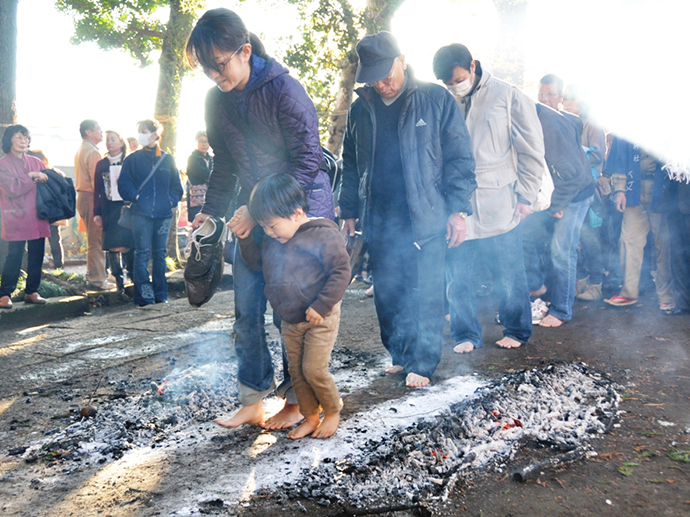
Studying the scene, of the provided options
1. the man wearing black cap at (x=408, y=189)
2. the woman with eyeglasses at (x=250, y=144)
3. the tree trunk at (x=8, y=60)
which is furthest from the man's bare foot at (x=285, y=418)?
the tree trunk at (x=8, y=60)

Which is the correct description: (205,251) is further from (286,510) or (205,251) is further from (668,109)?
(668,109)

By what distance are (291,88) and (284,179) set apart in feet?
1.55

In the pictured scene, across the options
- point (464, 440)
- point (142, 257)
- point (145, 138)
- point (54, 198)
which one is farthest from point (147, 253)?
point (464, 440)

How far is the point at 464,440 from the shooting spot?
9.25 feet

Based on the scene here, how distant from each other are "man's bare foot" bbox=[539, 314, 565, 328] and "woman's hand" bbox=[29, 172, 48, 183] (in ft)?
19.3

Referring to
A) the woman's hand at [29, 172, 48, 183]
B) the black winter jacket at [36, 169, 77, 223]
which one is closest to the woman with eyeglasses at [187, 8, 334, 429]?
the black winter jacket at [36, 169, 77, 223]

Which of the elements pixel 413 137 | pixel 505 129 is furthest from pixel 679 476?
pixel 505 129

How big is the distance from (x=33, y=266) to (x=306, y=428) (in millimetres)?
Answer: 5330

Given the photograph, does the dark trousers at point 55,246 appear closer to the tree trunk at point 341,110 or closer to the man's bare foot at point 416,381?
the tree trunk at point 341,110

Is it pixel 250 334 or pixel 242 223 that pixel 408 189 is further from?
pixel 250 334

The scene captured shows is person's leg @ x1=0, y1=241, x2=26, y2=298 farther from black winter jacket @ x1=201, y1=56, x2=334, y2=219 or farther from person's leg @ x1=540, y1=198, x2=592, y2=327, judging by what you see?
person's leg @ x1=540, y1=198, x2=592, y2=327

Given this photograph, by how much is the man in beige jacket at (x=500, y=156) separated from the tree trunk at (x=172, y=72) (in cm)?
728

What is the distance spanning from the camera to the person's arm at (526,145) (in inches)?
174

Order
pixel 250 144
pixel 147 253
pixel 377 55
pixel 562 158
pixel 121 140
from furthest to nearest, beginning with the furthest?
pixel 121 140
pixel 147 253
pixel 562 158
pixel 377 55
pixel 250 144
